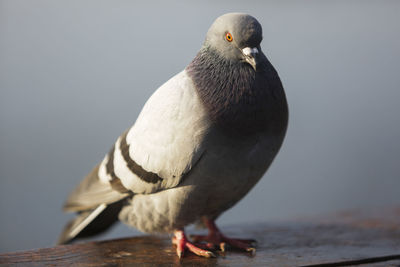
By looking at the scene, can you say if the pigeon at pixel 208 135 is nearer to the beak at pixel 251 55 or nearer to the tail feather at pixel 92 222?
the beak at pixel 251 55

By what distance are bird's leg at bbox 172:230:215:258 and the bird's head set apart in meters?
1.03

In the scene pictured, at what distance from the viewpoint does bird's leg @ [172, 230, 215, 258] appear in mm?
2572

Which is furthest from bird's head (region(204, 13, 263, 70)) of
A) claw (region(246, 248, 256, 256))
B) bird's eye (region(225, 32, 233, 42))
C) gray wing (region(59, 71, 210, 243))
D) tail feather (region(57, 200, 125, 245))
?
tail feather (region(57, 200, 125, 245))

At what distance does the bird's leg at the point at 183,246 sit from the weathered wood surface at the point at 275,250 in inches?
1.3

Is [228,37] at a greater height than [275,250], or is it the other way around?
[228,37]

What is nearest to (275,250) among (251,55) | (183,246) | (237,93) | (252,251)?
(252,251)

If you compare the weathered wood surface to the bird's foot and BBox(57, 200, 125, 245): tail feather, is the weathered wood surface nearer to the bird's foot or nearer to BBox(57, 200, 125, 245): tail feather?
the bird's foot

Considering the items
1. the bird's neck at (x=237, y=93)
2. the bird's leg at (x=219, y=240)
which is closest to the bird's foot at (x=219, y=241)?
the bird's leg at (x=219, y=240)

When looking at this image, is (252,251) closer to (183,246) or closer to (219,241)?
(219,241)

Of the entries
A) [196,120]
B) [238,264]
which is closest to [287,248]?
[238,264]

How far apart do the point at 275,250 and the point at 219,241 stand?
352mm

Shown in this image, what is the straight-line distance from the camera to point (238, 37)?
2346mm

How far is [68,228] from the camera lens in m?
3.24

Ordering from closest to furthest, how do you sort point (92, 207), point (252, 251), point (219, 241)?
point (252, 251), point (219, 241), point (92, 207)
